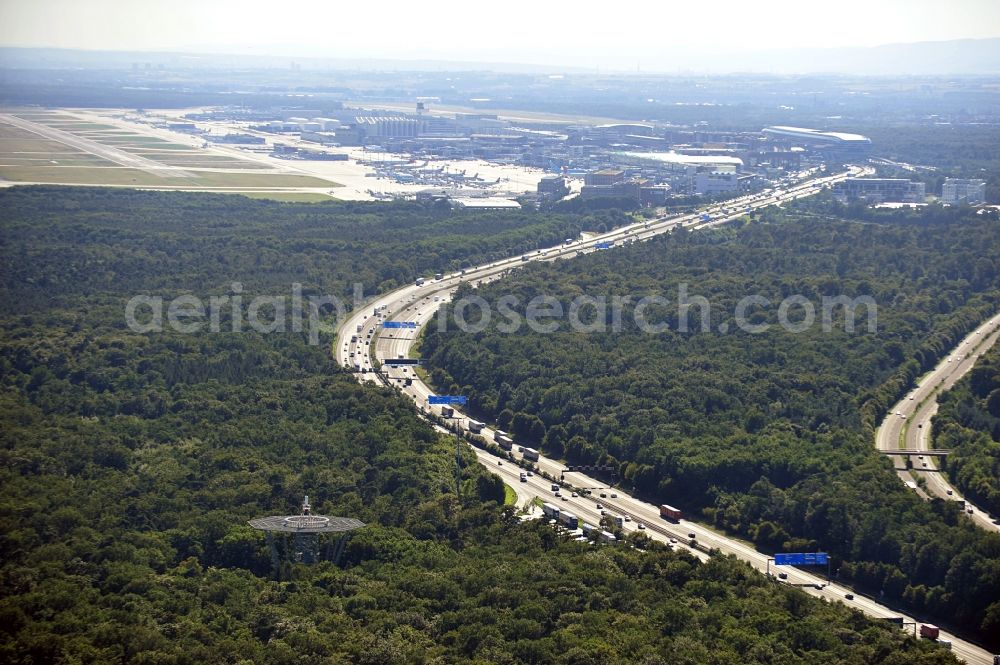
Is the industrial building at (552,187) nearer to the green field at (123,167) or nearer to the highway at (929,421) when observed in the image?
the green field at (123,167)

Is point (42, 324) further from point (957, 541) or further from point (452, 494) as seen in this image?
point (957, 541)

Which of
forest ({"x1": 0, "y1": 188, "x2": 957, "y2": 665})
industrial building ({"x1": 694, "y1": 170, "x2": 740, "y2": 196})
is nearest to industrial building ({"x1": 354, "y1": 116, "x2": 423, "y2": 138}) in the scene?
industrial building ({"x1": 694, "y1": 170, "x2": 740, "y2": 196})

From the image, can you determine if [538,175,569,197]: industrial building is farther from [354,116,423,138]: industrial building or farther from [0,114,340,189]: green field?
[354,116,423,138]: industrial building

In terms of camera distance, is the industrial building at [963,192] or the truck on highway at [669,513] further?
the industrial building at [963,192]

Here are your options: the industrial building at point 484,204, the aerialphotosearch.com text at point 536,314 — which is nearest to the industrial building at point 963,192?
the industrial building at point 484,204

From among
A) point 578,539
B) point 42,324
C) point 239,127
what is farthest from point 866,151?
point 578,539

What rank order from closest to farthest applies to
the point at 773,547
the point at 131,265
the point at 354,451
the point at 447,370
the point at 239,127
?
the point at 773,547, the point at 354,451, the point at 447,370, the point at 131,265, the point at 239,127
